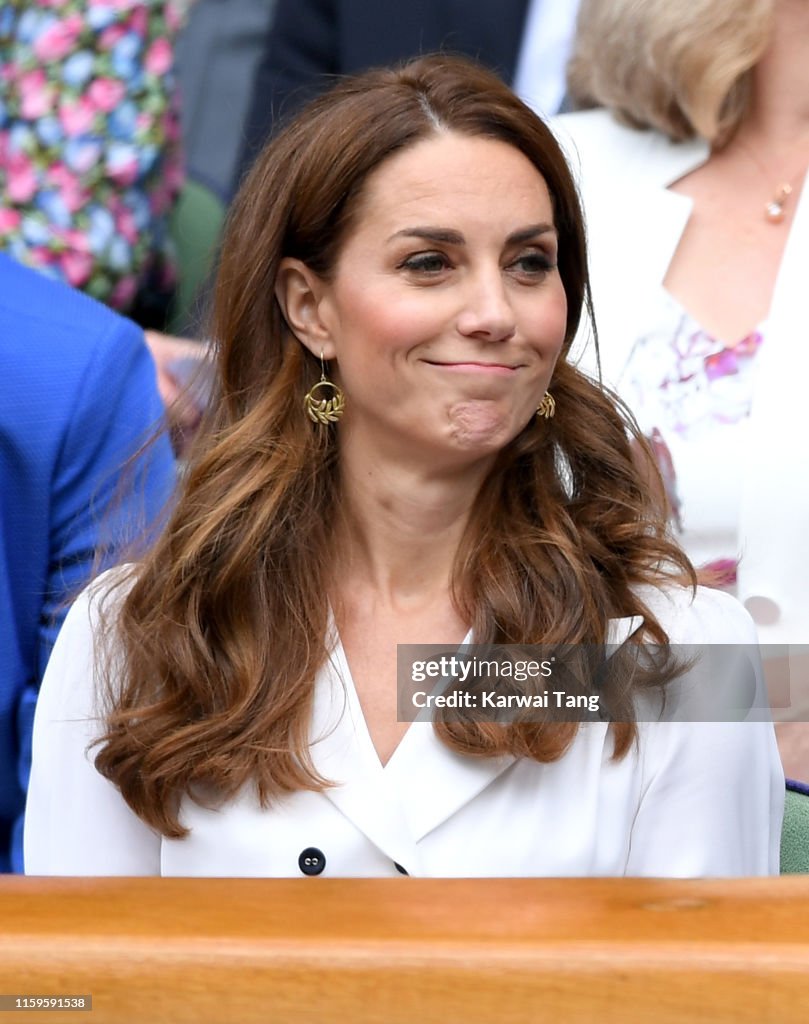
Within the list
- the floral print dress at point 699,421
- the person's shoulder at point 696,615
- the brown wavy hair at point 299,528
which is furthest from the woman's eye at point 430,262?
the floral print dress at point 699,421

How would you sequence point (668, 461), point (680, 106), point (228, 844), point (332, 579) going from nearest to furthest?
point (228, 844)
point (332, 579)
point (668, 461)
point (680, 106)

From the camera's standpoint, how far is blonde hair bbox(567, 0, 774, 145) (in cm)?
216

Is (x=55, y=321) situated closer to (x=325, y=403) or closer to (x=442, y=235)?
(x=325, y=403)

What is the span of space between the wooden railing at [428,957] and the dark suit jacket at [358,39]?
194cm

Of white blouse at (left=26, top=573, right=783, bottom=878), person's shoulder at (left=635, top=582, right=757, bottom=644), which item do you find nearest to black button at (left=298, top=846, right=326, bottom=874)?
white blouse at (left=26, top=573, right=783, bottom=878)

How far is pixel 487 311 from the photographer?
1507 millimetres

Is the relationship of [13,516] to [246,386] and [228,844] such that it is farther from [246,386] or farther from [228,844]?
[228,844]

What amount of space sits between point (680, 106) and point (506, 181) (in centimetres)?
74

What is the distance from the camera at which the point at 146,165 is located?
235cm

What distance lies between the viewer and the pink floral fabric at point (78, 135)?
227 centimetres

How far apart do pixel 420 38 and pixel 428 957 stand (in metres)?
2.13

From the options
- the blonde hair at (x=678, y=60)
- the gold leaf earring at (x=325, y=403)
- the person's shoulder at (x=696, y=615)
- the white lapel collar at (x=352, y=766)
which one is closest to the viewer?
the white lapel collar at (x=352, y=766)

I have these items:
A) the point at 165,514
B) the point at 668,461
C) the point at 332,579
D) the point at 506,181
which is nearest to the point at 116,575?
the point at 165,514

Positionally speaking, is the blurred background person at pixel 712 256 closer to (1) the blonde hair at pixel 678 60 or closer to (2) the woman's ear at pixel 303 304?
(1) the blonde hair at pixel 678 60
